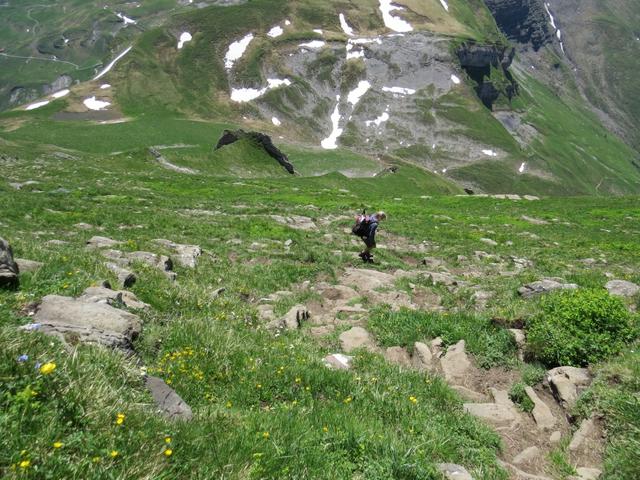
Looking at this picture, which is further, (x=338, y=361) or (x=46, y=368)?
(x=338, y=361)

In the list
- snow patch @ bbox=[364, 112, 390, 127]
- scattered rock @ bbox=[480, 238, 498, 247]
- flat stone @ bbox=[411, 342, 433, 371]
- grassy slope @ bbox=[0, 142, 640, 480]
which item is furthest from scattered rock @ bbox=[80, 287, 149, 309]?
snow patch @ bbox=[364, 112, 390, 127]

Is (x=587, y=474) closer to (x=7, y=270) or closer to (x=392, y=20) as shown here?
(x=7, y=270)

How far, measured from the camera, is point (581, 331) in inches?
330

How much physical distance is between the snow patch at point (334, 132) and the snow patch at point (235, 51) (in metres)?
37.5

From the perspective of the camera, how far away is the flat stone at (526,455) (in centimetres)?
607

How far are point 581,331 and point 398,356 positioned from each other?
3.47 meters

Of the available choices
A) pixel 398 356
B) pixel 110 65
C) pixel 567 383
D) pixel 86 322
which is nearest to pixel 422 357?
pixel 398 356

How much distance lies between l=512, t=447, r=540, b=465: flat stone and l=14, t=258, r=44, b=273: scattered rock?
8.54m

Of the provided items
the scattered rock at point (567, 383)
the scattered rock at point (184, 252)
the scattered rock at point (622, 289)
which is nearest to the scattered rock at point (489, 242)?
the scattered rock at point (622, 289)

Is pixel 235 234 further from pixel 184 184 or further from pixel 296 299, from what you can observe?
pixel 184 184

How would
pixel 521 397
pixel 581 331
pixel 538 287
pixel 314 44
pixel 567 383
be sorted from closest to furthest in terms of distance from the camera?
pixel 567 383 → pixel 521 397 → pixel 581 331 → pixel 538 287 → pixel 314 44

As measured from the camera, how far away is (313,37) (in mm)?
165875

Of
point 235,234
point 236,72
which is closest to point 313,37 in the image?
point 236,72

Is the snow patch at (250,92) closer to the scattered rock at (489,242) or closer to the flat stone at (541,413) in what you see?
the scattered rock at (489,242)
